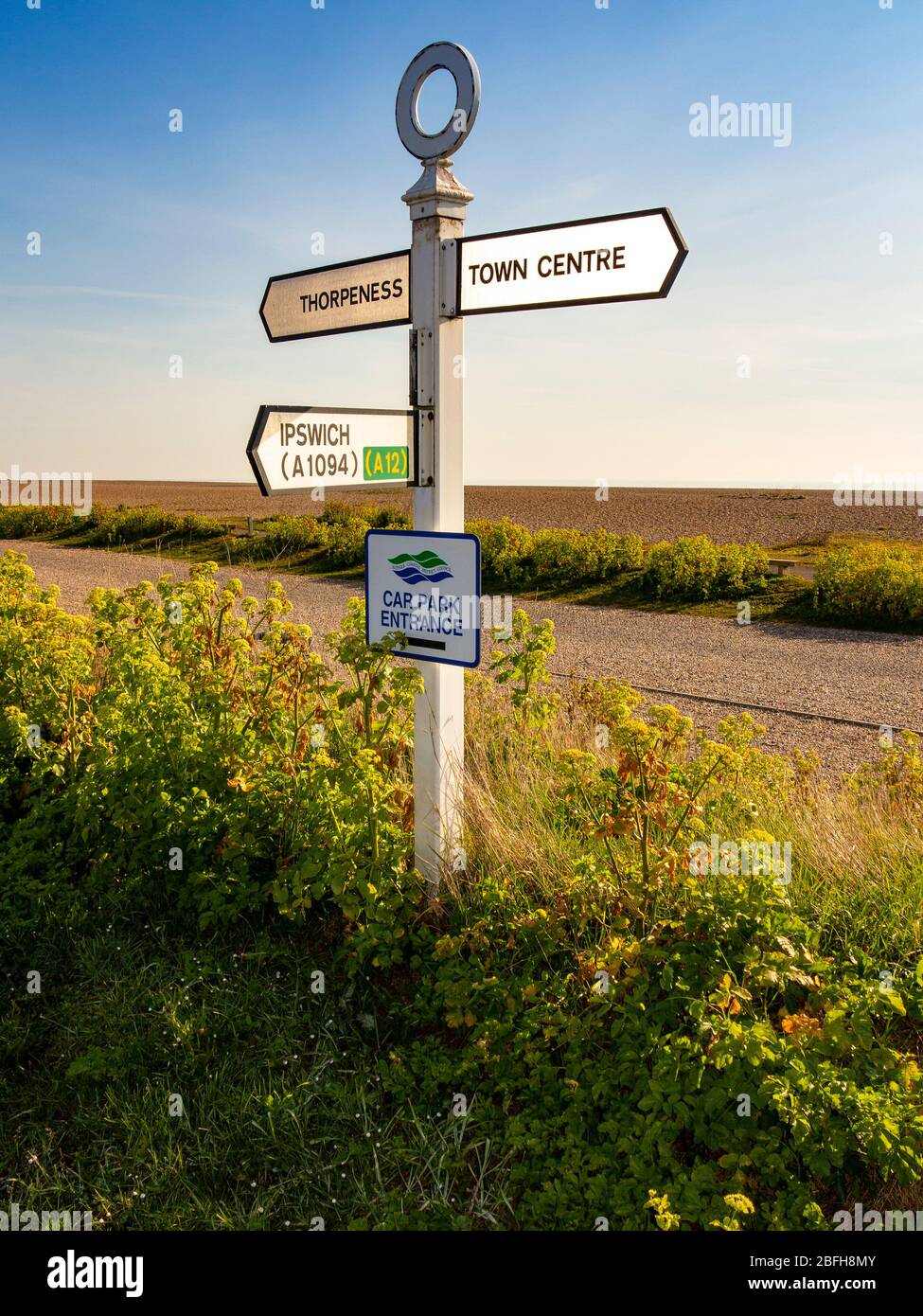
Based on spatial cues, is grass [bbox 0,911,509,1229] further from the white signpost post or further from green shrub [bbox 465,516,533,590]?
green shrub [bbox 465,516,533,590]

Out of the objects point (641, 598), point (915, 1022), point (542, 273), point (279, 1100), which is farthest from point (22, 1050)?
point (641, 598)

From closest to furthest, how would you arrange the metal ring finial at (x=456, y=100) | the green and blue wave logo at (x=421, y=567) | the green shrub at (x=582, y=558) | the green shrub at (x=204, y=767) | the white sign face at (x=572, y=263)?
the white sign face at (x=572, y=263) → the metal ring finial at (x=456, y=100) → the green and blue wave logo at (x=421, y=567) → the green shrub at (x=204, y=767) → the green shrub at (x=582, y=558)

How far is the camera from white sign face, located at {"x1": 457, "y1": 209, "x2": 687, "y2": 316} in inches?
125

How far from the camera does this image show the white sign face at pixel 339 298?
147 inches

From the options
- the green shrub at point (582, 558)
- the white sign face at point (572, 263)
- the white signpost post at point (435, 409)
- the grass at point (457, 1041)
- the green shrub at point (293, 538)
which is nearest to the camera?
the grass at point (457, 1041)

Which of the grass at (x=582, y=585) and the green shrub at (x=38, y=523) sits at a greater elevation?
the green shrub at (x=38, y=523)

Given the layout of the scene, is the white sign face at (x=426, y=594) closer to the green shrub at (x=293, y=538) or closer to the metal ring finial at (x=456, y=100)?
the metal ring finial at (x=456, y=100)

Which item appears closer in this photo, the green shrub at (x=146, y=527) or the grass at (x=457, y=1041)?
the grass at (x=457, y=1041)

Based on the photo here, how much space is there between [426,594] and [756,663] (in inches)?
314

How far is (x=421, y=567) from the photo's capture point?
3680 mm

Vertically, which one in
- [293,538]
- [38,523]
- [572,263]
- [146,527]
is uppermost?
[38,523]

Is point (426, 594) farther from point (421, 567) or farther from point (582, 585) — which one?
point (582, 585)

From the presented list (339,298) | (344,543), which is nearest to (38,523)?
(344,543)

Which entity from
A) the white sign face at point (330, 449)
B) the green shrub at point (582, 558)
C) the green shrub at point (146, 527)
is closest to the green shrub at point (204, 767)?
the white sign face at point (330, 449)
